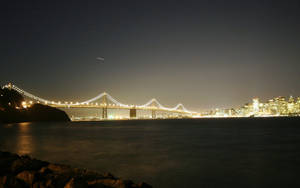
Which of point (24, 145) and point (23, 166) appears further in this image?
point (24, 145)

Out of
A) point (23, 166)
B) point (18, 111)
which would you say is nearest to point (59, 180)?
point (23, 166)

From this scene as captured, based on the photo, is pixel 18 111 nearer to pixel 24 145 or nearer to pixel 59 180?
pixel 24 145

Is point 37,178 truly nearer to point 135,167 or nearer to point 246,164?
point 135,167

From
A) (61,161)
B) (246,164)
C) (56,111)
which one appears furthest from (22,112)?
(246,164)

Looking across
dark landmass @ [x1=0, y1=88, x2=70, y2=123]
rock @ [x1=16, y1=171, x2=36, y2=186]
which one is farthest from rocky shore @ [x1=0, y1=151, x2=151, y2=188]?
dark landmass @ [x1=0, y1=88, x2=70, y2=123]

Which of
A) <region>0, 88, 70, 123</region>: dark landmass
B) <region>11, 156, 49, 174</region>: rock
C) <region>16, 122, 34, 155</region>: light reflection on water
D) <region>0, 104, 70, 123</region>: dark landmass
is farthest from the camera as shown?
<region>0, 88, 70, 123</region>: dark landmass

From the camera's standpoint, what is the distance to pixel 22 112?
7812 cm

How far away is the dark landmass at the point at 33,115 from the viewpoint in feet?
232

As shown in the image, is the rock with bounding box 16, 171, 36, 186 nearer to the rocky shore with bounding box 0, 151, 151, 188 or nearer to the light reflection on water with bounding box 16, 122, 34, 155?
the rocky shore with bounding box 0, 151, 151, 188

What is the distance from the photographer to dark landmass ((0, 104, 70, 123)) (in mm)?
70625

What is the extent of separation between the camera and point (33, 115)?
82.7 meters

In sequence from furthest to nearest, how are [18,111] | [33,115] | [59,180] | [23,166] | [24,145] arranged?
1. [33,115]
2. [18,111]
3. [24,145]
4. [23,166]
5. [59,180]

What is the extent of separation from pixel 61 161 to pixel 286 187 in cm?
1039

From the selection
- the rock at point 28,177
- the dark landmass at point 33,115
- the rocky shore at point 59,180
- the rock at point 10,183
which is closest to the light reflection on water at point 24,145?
the rocky shore at point 59,180
